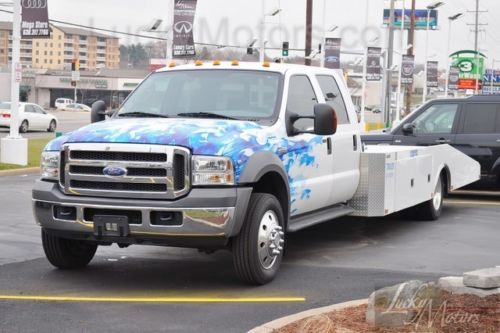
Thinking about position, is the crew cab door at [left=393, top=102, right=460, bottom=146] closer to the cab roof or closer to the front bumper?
the cab roof

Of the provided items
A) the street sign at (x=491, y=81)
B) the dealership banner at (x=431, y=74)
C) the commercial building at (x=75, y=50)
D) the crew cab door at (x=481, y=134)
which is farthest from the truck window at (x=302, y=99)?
the commercial building at (x=75, y=50)

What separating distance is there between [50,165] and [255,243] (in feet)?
6.55

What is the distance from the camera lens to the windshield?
26.8ft

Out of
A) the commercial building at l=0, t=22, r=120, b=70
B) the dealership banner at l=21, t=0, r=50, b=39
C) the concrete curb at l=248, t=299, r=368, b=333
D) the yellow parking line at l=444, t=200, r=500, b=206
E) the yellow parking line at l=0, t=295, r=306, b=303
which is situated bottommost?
the yellow parking line at l=0, t=295, r=306, b=303

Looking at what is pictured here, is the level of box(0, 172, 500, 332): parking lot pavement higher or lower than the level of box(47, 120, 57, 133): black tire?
lower

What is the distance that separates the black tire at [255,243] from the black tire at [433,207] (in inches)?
196

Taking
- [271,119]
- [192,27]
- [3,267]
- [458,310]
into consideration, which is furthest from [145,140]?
[192,27]

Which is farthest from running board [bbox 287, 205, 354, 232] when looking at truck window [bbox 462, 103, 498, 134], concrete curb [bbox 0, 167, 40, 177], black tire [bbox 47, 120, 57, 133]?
black tire [bbox 47, 120, 57, 133]

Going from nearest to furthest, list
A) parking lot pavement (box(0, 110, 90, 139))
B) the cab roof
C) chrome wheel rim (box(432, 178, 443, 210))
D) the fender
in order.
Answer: the fender < the cab roof < chrome wheel rim (box(432, 178, 443, 210)) < parking lot pavement (box(0, 110, 90, 139))

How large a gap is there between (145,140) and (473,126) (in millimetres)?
8763

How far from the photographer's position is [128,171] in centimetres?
704

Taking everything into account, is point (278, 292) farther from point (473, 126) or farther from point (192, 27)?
point (192, 27)

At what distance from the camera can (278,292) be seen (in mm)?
7270

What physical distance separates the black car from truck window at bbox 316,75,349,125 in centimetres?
463
